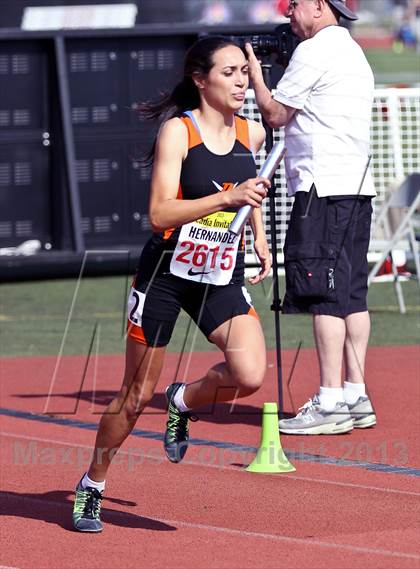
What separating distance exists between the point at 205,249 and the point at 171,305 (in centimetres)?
30

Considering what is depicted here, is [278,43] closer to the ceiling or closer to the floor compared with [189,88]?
closer to the floor

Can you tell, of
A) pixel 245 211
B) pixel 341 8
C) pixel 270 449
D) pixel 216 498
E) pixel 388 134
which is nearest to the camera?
pixel 245 211

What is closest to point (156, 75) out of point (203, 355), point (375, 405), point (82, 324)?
point (82, 324)

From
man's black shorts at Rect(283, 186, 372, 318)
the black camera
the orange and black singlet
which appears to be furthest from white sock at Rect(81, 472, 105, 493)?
the black camera

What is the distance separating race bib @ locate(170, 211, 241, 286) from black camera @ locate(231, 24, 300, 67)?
224cm

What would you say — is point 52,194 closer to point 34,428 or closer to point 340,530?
point 34,428

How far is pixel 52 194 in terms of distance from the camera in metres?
16.5

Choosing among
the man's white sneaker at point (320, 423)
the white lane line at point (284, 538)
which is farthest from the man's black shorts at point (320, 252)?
the white lane line at point (284, 538)

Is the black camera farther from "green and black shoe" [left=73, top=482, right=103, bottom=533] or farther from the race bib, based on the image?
"green and black shoe" [left=73, top=482, right=103, bottom=533]

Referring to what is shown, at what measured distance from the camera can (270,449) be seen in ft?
24.9

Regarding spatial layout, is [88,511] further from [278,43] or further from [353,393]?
[278,43]

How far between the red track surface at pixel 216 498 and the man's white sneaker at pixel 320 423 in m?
0.06

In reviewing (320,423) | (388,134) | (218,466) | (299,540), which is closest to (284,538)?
(299,540)

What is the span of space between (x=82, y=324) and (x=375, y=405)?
4.72 meters
